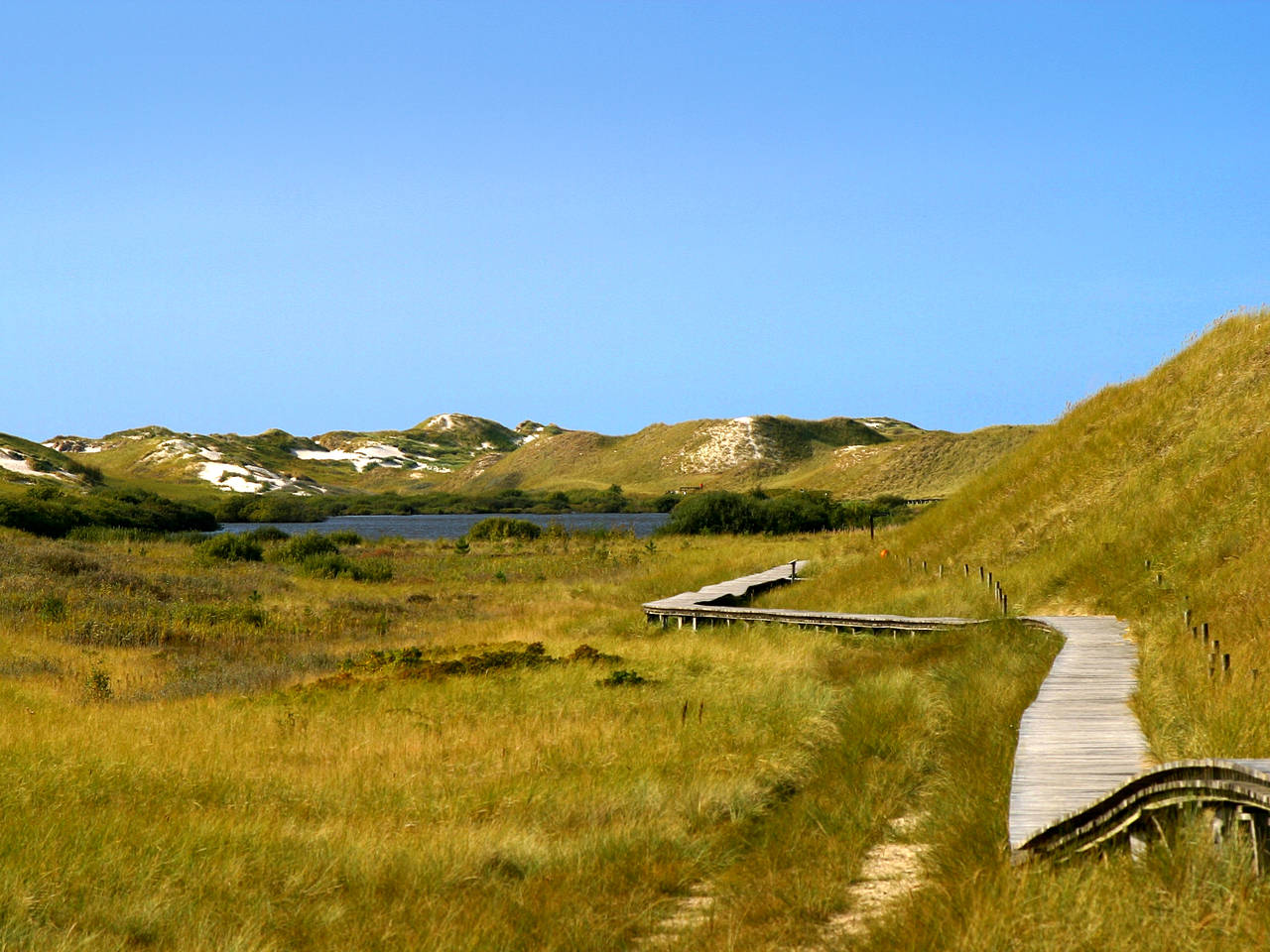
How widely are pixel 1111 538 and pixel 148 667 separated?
60.0ft

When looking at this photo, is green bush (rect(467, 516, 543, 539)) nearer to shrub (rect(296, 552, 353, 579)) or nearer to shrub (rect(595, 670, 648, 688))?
shrub (rect(296, 552, 353, 579))

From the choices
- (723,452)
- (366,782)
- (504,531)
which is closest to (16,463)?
(504,531)

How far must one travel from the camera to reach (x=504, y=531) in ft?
217

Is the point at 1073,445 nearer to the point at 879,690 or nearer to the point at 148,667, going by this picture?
the point at 879,690

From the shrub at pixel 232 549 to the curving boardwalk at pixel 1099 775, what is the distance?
1377 inches

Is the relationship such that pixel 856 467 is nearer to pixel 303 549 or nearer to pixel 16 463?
pixel 16 463

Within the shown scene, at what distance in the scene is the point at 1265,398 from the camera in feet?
79.7

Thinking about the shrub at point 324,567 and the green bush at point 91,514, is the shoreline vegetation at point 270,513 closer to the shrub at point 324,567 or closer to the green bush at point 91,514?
the green bush at point 91,514

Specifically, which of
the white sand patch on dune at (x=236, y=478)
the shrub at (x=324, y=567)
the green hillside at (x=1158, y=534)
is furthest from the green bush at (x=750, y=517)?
the white sand patch on dune at (x=236, y=478)

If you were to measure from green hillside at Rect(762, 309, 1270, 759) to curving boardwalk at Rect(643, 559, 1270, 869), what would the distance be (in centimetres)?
38

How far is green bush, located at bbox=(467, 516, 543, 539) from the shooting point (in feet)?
213

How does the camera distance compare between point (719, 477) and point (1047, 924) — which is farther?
point (719, 477)

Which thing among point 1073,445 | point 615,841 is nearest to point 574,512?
point 1073,445

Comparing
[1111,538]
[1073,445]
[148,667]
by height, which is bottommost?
[148,667]
